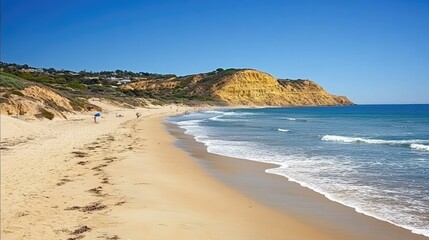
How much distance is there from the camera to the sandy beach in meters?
6.67

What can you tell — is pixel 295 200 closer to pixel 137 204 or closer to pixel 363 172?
pixel 137 204

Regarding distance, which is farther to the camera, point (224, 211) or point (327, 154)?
point (327, 154)

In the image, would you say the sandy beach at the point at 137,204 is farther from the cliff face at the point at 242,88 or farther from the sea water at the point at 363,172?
the cliff face at the point at 242,88

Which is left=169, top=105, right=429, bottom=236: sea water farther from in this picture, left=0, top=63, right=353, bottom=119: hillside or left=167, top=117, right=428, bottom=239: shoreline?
left=0, top=63, right=353, bottom=119: hillside

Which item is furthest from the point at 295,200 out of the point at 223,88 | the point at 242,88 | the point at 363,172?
the point at 242,88

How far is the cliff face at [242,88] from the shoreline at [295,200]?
127023mm

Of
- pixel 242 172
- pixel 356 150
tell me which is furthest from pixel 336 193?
pixel 356 150

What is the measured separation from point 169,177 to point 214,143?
10957mm

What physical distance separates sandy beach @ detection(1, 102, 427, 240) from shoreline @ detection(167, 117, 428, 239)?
0.16 feet

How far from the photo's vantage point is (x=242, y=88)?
494 ft

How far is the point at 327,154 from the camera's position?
1794 cm

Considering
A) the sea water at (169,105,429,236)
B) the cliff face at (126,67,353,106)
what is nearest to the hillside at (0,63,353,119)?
the cliff face at (126,67,353,106)

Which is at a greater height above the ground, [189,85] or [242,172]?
[189,85]

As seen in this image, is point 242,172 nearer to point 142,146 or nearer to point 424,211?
point 424,211
